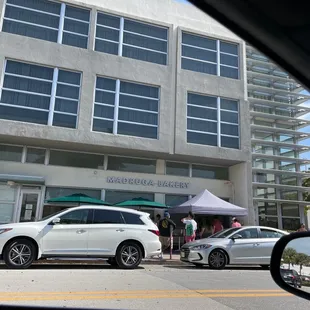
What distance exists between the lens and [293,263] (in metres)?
1.78

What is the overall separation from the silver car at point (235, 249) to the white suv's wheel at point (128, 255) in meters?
2.06

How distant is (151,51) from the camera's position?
68.1 feet

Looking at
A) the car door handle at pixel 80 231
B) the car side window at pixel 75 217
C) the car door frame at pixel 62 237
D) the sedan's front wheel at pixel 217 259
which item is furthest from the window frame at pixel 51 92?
the sedan's front wheel at pixel 217 259

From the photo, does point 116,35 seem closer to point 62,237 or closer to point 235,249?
point 62,237

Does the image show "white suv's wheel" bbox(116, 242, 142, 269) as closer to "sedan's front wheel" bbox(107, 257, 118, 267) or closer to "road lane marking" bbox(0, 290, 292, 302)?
"sedan's front wheel" bbox(107, 257, 118, 267)

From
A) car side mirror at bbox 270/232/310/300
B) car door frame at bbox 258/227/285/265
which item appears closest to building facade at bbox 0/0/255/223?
car door frame at bbox 258/227/285/265

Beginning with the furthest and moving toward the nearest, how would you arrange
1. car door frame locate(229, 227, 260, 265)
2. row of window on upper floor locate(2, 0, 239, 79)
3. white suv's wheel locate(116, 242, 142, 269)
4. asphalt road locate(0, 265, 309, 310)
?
1. row of window on upper floor locate(2, 0, 239, 79)
2. car door frame locate(229, 227, 260, 265)
3. white suv's wheel locate(116, 242, 142, 269)
4. asphalt road locate(0, 265, 309, 310)

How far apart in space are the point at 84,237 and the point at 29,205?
319 inches

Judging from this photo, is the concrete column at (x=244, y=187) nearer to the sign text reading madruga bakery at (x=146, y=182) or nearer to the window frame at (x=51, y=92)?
the sign text reading madruga bakery at (x=146, y=182)

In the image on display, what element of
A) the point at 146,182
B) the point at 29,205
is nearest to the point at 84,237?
the point at 29,205

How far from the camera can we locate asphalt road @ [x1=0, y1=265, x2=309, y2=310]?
19.9 feet

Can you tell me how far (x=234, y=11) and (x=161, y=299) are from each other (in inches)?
236

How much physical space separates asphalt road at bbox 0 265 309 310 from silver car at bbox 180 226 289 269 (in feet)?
5.98

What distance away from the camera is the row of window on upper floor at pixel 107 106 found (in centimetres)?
1788
